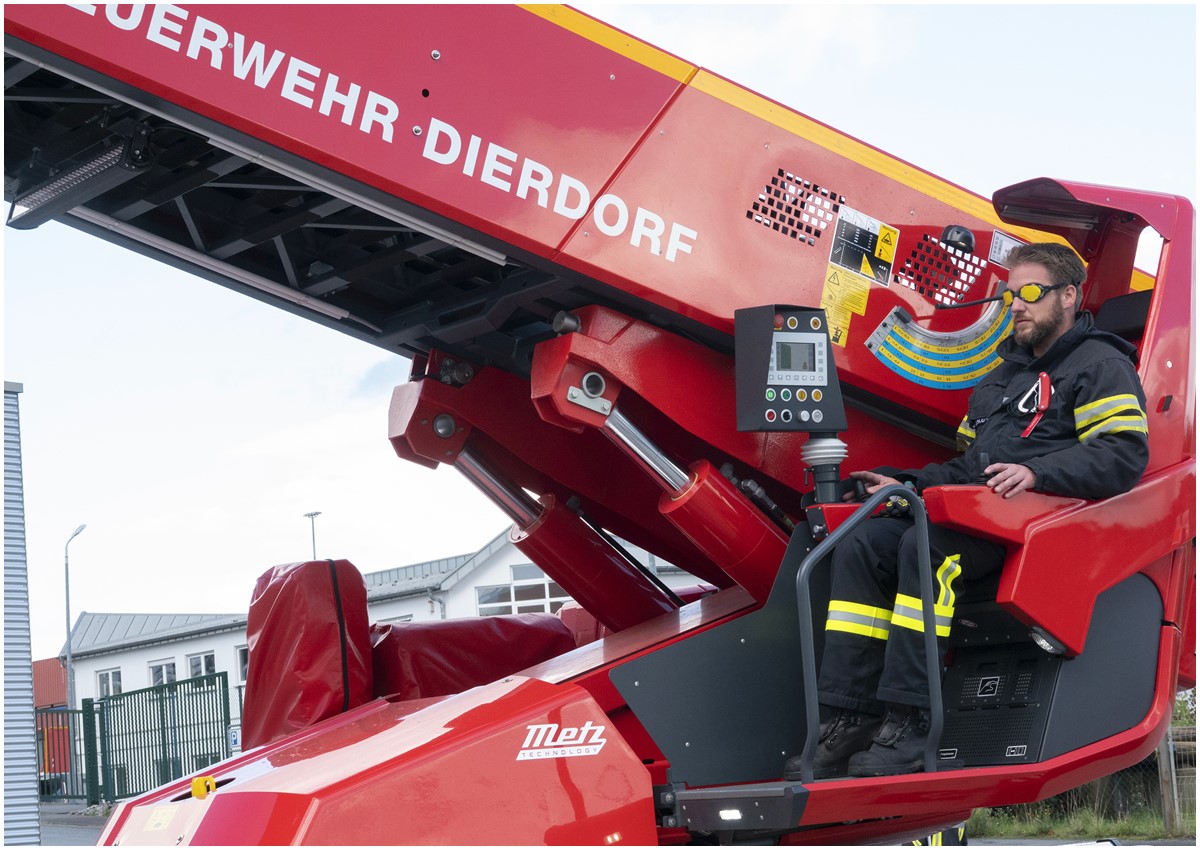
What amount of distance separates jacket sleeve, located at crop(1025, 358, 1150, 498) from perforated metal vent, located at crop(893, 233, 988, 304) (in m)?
0.68

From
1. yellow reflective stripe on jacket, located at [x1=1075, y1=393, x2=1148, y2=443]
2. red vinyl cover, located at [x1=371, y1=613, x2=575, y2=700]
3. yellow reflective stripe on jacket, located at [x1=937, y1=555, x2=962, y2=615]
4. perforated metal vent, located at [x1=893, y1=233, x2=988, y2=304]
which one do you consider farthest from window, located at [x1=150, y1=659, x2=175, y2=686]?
yellow reflective stripe on jacket, located at [x1=1075, y1=393, x2=1148, y2=443]

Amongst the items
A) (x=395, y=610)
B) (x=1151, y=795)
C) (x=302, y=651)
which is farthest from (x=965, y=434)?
(x=395, y=610)

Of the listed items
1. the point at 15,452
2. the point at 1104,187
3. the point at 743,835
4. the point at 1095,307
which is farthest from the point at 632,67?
the point at 15,452

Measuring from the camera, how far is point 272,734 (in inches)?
171

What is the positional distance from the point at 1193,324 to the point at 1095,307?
45 cm

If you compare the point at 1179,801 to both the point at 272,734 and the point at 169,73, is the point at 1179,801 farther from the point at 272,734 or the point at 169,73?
the point at 169,73

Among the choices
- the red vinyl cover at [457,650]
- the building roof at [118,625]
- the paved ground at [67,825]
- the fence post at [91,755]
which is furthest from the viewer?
the building roof at [118,625]

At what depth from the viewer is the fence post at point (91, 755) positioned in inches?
619

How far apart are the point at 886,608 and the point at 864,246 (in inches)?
48.4

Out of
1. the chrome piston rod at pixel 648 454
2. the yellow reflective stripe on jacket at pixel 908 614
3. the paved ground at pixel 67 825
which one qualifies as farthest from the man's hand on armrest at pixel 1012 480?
the paved ground at pixel 67 825

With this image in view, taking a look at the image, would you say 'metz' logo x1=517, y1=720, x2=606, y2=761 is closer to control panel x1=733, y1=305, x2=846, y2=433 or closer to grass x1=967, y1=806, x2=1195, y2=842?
control panel x1=733, y1=305, x2=846, y2=433

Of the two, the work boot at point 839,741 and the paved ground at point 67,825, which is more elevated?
the work boot at point 839,741

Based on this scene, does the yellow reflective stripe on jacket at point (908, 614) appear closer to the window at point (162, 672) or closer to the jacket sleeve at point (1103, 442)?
the jacket sleeve at point (1103, 442)

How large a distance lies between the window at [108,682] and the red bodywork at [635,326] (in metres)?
21.7
